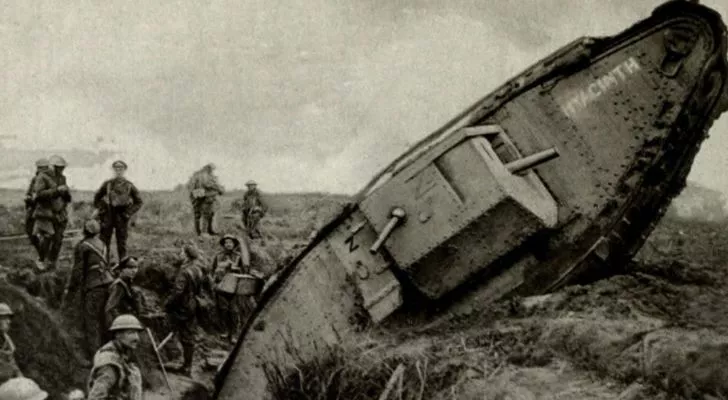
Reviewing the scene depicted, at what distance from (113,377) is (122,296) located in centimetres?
286

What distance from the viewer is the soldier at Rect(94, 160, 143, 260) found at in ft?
30.2

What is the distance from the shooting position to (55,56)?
27.5 feet

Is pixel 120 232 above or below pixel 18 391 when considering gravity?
above

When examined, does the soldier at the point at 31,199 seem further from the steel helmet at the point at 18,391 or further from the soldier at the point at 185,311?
the steel helmet at the point at 18,391

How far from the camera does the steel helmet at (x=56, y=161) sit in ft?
28.4

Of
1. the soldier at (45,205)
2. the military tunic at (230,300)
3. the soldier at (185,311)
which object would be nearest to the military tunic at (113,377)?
the soldier at (185,311)

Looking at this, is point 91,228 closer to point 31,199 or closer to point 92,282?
point 92,282

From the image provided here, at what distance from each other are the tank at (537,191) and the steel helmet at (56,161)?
4.16 meters

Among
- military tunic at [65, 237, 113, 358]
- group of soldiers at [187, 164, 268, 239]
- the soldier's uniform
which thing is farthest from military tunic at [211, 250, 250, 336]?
group of soldiers at [187, 164, 268, 239]

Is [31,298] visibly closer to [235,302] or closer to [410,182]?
[235,302]

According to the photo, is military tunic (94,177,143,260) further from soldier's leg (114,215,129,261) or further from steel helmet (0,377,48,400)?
steel helmet (0,377,48,400)

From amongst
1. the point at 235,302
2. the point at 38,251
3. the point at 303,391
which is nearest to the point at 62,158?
the point at 38,251

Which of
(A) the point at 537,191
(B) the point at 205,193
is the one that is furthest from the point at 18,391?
(B) the point at 205,193

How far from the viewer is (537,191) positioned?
5277 mm
